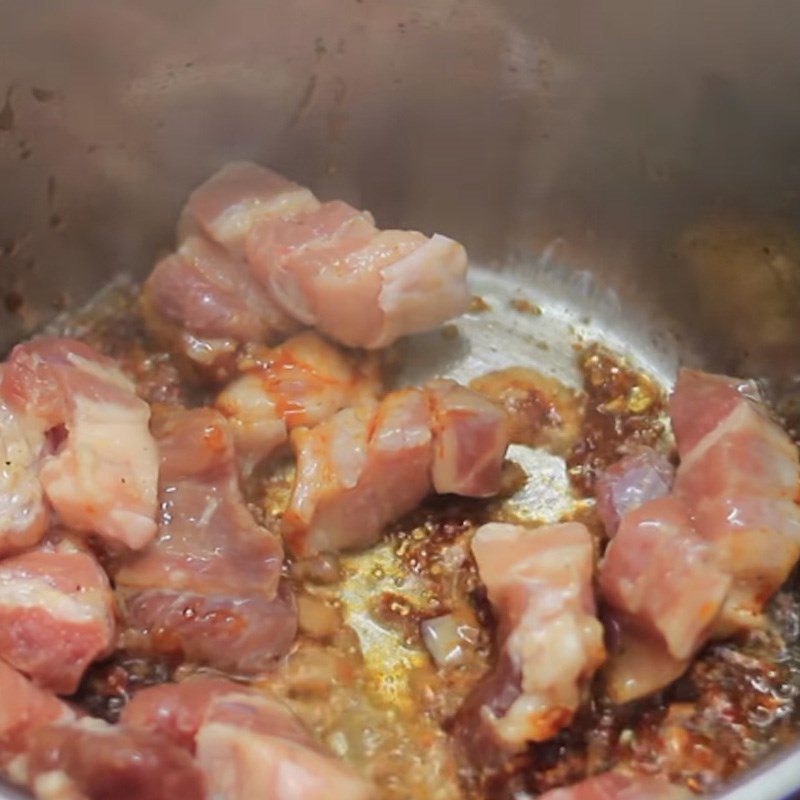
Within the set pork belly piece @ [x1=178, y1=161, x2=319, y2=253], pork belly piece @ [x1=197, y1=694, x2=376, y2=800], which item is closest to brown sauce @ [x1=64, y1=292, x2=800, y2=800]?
pork belly piece @ [x1=197, y1=694, x2=376, y2=800]

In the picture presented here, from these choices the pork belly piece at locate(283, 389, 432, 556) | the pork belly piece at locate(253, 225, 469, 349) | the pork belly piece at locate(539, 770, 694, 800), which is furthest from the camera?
the pork belly piece at locate(253, 225, 469, 349)

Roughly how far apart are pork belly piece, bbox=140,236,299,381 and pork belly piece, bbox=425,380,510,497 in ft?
1.17

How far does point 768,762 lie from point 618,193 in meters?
1.19

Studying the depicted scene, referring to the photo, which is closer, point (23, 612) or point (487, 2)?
point (23, 612)

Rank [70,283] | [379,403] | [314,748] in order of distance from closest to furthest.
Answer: [314,748] → [379,403] → [70,283]

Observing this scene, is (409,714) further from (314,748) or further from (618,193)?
(618,193)

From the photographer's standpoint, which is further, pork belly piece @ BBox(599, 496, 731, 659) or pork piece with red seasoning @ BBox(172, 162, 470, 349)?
pork piece with red seasoning @ BBox(172, 162, 470, 349)

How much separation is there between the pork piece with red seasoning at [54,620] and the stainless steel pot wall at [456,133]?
62 centimetres

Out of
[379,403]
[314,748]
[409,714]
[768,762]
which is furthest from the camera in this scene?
[379,403]

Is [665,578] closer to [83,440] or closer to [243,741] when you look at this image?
[243,741]

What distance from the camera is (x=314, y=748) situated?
1.52m

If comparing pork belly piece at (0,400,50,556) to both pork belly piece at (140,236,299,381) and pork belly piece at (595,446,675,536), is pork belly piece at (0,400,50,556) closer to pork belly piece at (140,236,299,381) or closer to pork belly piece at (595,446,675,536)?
pork belly piece at (140,236,299,381)

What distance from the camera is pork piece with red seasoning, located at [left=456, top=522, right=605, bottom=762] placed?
157cm

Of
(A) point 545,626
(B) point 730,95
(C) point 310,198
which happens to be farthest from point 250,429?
(B) point 730,95
